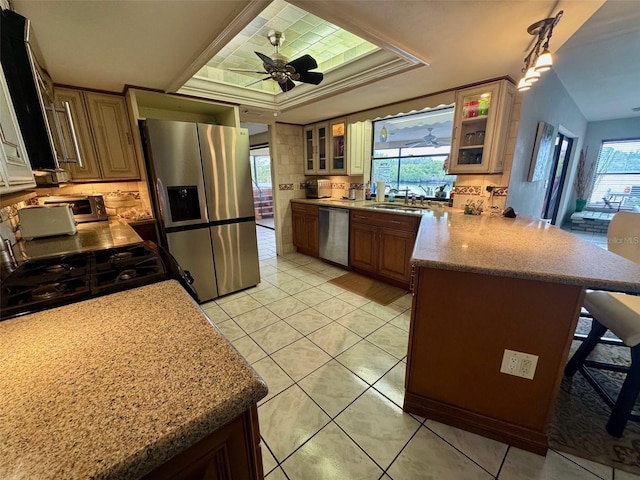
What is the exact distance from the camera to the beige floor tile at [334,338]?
2086 mm

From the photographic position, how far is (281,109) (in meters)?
3.34

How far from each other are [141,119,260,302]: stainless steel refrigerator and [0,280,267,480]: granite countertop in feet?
6.00

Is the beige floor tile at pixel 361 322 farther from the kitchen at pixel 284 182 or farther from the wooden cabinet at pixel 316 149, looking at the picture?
the wooden cabinet at pixel 316 149

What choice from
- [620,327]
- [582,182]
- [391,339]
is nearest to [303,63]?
[391,339]

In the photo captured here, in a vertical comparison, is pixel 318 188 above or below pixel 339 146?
below

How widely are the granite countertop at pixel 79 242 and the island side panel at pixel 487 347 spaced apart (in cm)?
200

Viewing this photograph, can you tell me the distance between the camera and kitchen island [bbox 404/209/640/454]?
1.17 metres

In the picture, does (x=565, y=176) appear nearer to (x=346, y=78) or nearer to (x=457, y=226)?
(x=457, y=226)

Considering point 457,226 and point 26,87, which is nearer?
point 26,87

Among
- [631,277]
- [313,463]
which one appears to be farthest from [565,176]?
[313,463]

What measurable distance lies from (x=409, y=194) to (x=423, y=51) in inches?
82.1

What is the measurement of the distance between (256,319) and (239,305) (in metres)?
0.39

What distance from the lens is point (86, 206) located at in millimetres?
2512

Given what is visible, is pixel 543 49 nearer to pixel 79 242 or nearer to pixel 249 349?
pixel 249 349
